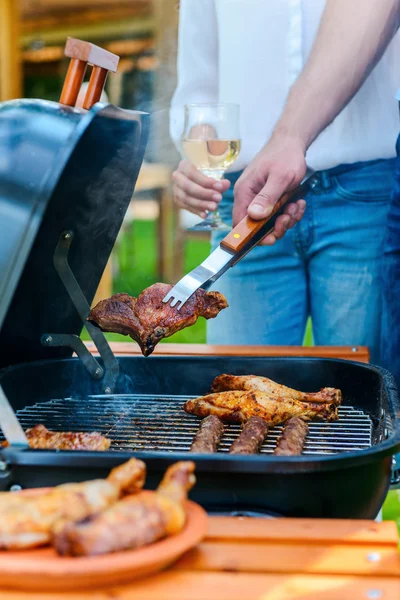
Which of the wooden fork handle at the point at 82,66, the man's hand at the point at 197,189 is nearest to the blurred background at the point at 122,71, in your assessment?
the man's hand at the point at 197,189

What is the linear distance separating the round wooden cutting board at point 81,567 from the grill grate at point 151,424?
662 mm

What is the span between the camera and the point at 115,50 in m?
→ 7.25

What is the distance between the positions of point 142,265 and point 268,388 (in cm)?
600

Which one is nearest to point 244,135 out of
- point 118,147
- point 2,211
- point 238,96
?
point 238,96

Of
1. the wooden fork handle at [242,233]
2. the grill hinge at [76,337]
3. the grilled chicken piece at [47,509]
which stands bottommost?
the grilled chicken piece at [47,509]

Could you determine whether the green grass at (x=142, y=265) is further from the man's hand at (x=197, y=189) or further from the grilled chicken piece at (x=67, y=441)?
the grilled chicken piece at (x=67, y=441)

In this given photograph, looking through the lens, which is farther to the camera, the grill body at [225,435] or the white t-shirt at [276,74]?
the white t-shirt at [276,74]

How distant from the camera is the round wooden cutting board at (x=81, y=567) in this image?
3.70 feet

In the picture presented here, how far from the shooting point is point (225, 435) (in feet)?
6.63

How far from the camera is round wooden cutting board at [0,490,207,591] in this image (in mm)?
1128

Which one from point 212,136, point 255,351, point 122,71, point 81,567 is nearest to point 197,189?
point 212,136

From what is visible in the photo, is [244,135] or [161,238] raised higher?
[244,135]

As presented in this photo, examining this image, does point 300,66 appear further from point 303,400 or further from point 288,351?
point 303,400

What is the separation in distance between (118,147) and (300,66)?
4.05 ft
